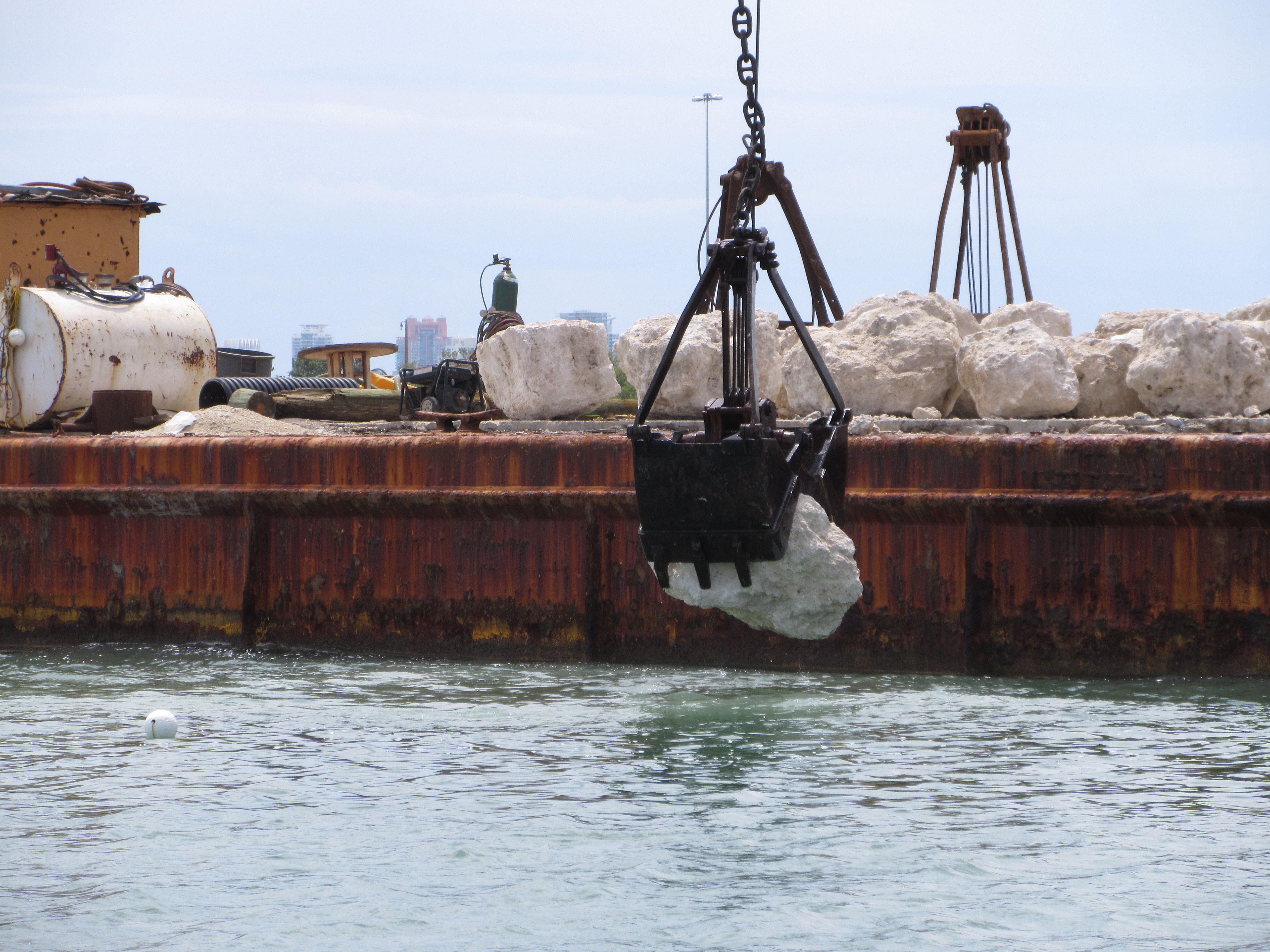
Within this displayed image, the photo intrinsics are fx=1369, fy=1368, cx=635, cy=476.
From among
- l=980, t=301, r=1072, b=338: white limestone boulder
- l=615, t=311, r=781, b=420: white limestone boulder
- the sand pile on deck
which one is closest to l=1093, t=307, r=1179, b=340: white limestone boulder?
l=980, t=301, r=1072, b=338: white limestone boulder

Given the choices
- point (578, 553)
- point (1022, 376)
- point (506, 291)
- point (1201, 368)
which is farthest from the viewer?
point (506, 291)

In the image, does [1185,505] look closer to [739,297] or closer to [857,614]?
[857,614]

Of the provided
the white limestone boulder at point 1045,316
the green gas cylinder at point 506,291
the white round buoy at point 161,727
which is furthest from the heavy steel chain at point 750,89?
the green gas cylinder at point 506,291

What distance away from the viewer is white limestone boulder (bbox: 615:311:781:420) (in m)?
12.1

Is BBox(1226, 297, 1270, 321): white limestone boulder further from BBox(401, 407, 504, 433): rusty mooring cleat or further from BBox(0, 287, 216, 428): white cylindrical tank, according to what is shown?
BBox(0, 287, 216, 428): white cylindrical tank

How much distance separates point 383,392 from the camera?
54.7ft

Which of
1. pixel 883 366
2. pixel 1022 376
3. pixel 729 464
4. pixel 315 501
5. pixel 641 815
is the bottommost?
pixel 641 815

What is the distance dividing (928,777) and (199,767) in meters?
3.56

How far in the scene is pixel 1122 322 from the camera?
1488 centimetres

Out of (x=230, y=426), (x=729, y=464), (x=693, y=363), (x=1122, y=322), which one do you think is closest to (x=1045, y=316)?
(x=1122, y=322)

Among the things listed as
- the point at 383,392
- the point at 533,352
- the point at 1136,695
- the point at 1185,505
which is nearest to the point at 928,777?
the point at 1136,695

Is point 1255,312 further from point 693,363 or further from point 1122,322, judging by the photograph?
point 693,363

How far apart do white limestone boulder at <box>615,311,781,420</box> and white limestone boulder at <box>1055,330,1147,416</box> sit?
2.55 meters

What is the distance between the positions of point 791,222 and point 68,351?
807 cm
